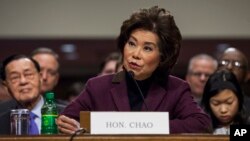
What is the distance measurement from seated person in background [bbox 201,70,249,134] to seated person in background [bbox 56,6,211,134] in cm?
73

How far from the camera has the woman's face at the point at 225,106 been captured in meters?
3.52

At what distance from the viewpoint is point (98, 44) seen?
758 cm

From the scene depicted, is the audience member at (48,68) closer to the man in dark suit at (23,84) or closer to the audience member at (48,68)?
the audience member at (48,68)

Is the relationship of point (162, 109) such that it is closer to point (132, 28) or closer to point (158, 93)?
point (158, 93)

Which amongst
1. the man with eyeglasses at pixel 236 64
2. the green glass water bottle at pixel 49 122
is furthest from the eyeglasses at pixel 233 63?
the green glass water bottle at pixel 49 122

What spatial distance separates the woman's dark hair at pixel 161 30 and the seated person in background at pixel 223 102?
80 cm

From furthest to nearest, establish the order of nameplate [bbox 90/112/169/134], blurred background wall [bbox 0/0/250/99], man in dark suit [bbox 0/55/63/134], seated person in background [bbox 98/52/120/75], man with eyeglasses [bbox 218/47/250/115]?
blurred background wall [bbox 0/0/250/99] → seated person in background [bbox 98/52/120/75] → man with eyeglasses [bbox 218/47/250/115] → man in dark suit [bbox 0/55/63/134] → nameplate [bbox 90/112/169/134]

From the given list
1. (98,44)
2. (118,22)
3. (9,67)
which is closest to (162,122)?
(9,67)

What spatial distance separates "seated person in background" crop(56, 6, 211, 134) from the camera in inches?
106

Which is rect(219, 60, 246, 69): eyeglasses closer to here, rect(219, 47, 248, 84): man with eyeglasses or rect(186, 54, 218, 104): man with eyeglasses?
rect(219, 47, 248, 84): man with eyeglasses

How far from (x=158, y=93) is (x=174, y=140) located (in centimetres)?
58

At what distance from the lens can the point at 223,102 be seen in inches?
140

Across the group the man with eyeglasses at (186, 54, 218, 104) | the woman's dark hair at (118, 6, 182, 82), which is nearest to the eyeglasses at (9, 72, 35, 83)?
the woman's dark hair at (118, 6, 182, 82)

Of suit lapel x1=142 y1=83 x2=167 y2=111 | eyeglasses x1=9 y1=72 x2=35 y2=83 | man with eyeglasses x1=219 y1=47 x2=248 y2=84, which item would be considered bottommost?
suit lapel x1=142 y1=83 x2=167 y2=111
